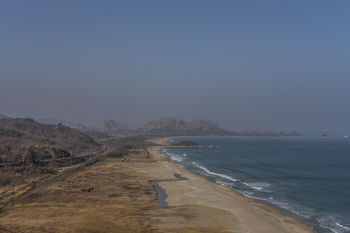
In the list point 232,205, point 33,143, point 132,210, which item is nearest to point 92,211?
point 132,210

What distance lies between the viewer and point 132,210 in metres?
36.0

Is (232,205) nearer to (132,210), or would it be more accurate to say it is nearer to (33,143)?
(132,210)

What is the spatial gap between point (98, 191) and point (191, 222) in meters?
21.5

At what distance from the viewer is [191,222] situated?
31688 millimetres

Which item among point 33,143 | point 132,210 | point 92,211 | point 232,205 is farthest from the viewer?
point 33,143

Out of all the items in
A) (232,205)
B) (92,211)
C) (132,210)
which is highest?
(92,211)

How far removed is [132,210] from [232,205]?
14.3m

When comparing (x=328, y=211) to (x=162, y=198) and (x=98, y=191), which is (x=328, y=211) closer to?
(x=162, y=198)

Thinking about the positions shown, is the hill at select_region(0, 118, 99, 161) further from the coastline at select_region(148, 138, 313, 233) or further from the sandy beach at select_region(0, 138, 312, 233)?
the coastline at select_region(148, 138, 313, 233)

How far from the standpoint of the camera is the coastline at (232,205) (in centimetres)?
3095

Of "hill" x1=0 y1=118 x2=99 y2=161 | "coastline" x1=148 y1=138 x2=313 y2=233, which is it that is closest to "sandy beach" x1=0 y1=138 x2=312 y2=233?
"coastline" x1=148 y1=138 x2=313 y2=233

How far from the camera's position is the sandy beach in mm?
29703

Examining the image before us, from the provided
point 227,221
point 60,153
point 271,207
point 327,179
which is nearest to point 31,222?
point 227,221

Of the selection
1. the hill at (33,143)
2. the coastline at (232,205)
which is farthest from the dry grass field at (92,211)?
the hill at (33,143)
